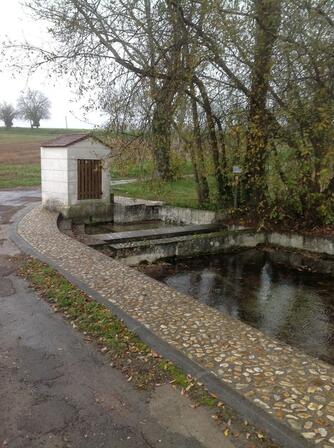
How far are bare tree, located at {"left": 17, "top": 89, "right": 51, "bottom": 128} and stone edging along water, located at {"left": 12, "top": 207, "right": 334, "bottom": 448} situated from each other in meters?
78.9

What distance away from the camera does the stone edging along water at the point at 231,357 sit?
3480 mm

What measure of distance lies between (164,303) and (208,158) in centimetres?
826

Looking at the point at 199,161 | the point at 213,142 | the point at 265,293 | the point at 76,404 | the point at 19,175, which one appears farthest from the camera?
the point at 19,175

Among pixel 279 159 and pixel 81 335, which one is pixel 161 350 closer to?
pixel 81 335

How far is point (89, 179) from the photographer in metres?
14.3

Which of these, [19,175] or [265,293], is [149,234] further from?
[19,175]

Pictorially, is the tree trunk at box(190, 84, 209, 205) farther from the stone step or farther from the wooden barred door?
the wooden barred door

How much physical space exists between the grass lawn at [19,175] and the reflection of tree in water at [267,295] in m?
14.6

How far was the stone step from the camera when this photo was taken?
10.6m

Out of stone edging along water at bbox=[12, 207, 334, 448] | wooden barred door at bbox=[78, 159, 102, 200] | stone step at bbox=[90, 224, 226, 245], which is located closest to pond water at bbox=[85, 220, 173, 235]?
wooden barred door at bbox=[78, 159, 102, 200]


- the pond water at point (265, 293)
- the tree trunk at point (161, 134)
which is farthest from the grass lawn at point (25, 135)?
the pond water at point (265, 293)

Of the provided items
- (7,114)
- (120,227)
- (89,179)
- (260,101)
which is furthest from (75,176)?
(7,114)

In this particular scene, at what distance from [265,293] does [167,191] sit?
6.59 metres

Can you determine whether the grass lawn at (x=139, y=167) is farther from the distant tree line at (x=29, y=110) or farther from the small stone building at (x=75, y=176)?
the distant tree line at (x=29, y=110)
